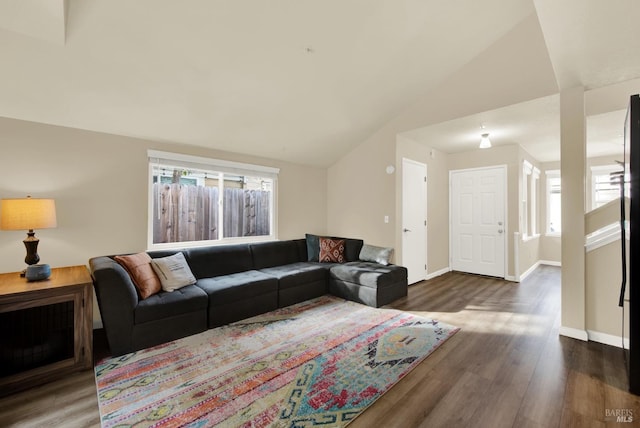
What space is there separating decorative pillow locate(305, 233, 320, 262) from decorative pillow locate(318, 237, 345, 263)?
0.08 metres

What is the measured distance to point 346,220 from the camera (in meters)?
5.09

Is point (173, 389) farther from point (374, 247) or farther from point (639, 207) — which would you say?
point (639, 207)

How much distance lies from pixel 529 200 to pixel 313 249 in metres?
4.57

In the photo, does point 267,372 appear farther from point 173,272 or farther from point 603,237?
point 603,237

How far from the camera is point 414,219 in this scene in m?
4.75

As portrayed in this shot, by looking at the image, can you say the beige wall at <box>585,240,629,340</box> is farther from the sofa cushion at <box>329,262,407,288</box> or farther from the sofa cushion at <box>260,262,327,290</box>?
the sofa cushion at <box>260,262,327,290</box>

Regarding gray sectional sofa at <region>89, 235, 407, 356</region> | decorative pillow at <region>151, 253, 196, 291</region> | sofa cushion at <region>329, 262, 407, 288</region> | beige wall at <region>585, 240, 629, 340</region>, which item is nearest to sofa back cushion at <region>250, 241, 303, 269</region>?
gray sectional sofa at <region>89, 235, 407, 356</region>

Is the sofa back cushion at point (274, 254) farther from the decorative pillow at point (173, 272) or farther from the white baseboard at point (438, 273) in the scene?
the white baseboard at point (438, 273)

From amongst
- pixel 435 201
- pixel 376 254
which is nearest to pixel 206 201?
pixel 376 254

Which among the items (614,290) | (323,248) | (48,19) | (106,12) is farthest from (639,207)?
(48,19)

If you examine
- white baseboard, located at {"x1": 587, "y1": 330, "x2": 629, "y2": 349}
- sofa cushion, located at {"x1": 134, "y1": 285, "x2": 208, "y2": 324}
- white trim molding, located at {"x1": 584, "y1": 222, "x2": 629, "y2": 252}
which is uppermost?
white trim molding, located at {"x1": 584, "y1": 222, "x2": 629, "y2": 252}

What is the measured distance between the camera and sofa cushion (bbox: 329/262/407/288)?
3608 mm

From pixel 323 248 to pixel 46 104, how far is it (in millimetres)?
3592

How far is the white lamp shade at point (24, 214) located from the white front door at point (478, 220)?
19.7 ft
